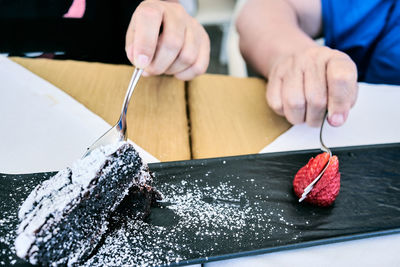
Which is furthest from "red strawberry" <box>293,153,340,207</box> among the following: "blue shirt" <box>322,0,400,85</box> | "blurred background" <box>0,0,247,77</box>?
"blurred background" <box>0,0,247,77</box>

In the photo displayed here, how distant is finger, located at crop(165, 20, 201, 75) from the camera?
33.0 inches

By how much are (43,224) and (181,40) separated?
0.51 m

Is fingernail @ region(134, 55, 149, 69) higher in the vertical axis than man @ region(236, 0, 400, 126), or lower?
higher

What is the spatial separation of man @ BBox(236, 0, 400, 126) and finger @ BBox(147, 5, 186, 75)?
291mm

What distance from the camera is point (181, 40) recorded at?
0.81 m

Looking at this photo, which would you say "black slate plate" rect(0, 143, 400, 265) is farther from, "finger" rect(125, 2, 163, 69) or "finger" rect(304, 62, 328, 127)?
"finger" rect(125, 2, 163, 69)

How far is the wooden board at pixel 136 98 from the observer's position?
81cm

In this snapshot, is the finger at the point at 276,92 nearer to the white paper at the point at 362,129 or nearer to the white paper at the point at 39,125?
the white paper at the point at 362,129

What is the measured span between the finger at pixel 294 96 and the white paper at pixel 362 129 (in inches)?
1.8

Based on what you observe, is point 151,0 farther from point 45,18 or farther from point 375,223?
point 375,223

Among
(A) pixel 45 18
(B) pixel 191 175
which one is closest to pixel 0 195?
(B) pixel 191 175

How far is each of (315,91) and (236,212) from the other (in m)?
0.39

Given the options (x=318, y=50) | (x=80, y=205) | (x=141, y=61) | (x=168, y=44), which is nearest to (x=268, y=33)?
(x=318, y=50)

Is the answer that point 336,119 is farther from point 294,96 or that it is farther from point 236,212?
point 236,212
